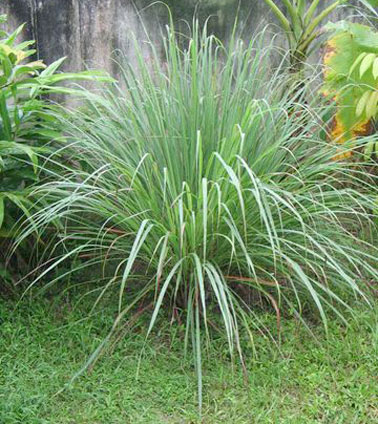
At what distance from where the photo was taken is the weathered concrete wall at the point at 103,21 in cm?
445

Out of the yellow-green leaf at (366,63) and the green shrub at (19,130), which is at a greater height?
the yellow-green leaf at (366,63)

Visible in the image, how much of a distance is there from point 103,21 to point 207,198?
2108 mm

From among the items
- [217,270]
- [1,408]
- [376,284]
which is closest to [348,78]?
[376,284]

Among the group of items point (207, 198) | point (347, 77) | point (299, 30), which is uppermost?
point (299, 30)

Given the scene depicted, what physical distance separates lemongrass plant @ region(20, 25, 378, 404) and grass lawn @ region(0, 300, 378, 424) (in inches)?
5.2

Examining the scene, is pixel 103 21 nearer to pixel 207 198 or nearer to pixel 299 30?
pixel 299 30

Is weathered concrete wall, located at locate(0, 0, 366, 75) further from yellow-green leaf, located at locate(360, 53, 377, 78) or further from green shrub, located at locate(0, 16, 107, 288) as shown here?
yellow-green leaf, located at locate(360, 53, 377, 78)

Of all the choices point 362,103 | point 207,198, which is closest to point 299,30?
point 362,103

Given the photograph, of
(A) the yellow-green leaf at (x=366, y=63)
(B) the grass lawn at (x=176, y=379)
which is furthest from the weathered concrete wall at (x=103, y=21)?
(B) the grass lawn at (x=176, y=379)

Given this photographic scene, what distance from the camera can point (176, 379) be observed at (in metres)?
2.84

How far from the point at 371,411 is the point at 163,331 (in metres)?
0.98

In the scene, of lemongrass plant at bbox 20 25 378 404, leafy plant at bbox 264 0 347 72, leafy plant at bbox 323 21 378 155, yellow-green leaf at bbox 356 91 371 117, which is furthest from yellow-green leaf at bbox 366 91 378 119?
leafy plant at bbox 264 0 347 72

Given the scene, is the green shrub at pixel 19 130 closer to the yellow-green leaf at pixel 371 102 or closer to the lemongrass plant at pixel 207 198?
the lemongrass plant at pixel 207 198

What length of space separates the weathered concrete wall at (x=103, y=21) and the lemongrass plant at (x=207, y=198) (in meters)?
1.10
